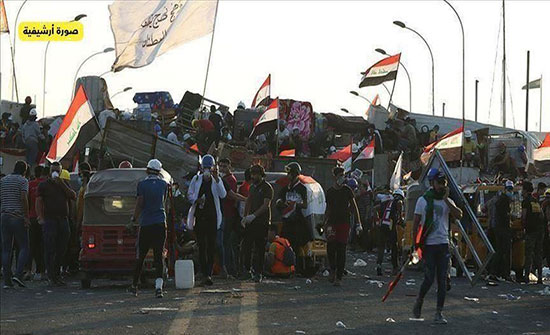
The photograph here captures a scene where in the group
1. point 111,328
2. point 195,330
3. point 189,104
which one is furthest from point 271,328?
point 189,104

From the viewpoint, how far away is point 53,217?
1912 centimetres

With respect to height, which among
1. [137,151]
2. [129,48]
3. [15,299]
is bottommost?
[15,299]

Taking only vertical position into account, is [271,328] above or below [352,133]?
below

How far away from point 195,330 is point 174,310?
2.18 meters

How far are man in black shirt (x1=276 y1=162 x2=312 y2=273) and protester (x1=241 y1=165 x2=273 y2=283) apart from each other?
1096mm

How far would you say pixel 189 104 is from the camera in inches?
1738

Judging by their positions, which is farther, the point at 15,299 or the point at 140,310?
the point at 15,299

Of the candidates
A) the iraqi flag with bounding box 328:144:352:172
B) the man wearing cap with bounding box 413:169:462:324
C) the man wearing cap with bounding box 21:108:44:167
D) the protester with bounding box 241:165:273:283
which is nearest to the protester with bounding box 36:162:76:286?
the protester with bounding box 241:165:273:283

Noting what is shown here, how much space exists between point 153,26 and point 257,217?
8103 mm

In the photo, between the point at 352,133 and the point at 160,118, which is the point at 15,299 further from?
the point at 352,133

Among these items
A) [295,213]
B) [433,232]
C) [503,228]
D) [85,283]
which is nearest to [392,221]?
[503,228]

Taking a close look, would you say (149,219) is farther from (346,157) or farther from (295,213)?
(346,157)

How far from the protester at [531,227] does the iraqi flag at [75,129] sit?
8849 mm

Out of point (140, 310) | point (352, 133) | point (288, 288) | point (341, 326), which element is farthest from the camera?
point (352, 133)
